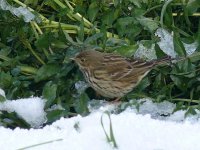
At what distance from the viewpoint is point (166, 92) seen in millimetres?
4922

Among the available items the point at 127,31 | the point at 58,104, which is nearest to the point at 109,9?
the point at 127,31

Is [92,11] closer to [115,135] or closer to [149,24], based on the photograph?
[149,24]

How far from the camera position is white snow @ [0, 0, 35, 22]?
5316mm

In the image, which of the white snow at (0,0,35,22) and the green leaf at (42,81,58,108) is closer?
the green leaf at (42,81,58,108)

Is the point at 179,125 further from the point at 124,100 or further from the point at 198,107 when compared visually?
the point at 124,100

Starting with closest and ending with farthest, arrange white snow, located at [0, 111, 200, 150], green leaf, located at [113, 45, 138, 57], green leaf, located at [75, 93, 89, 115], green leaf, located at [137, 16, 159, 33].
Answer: white snow, located at [0, 111, 200, 150] → green leaf, located at [75, 93, 89, 115] → green leaf, located at [113, 45, 138, 57] → green leaf, located at [137, 16, 159, 33]

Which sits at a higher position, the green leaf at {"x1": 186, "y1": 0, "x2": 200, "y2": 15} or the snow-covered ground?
the green leaf at {"x1": 186, "y1": 0, "x2": 200, "y2": 15}

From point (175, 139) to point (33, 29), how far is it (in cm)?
179

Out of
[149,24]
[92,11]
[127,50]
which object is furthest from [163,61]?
[92,11]

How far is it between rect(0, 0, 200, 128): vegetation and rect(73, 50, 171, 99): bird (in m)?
0.08

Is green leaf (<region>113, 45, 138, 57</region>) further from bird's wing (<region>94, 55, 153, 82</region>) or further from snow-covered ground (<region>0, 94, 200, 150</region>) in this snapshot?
snow-covered ground (<region>0, 94, 200, 150</region>)

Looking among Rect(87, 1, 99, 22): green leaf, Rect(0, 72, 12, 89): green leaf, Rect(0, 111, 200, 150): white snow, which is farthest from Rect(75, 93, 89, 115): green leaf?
Rect(87, 1, 99, 22): green leaf

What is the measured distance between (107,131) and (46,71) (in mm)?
1112

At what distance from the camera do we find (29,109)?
4.64 metres
